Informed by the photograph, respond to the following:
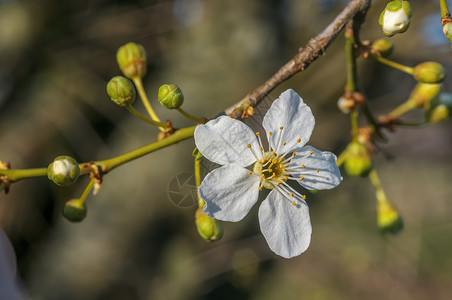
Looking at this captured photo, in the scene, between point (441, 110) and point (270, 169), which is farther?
point (441, 110)

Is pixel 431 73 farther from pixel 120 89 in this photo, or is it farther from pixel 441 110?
pixel 120 89

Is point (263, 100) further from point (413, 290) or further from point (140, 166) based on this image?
point (413, 290)

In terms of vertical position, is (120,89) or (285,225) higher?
(120,89)

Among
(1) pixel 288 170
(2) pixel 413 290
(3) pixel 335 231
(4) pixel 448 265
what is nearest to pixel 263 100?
(1) pixel 288 170

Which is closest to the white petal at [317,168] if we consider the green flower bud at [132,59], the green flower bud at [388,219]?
the green flower bud at [132,59]

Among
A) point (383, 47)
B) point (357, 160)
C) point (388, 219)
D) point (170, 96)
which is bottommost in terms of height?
point (388, 219)

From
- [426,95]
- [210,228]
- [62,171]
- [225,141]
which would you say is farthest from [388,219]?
[62,171]

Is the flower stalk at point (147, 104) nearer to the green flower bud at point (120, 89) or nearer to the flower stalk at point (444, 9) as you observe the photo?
the green flower bud at point (120, 89)

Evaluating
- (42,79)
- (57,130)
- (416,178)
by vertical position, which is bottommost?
(416,178)

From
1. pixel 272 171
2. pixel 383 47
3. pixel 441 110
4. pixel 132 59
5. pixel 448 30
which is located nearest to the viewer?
pixel 448 30
